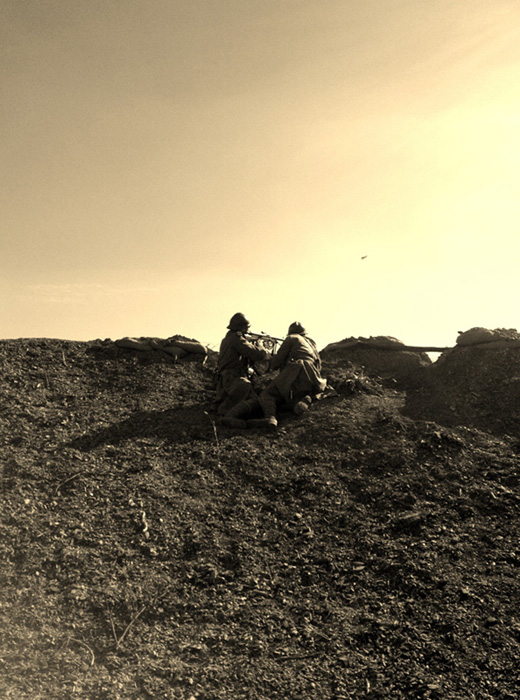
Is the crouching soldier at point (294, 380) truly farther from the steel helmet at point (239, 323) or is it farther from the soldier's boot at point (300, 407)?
the steel helmet at point (239, 323)

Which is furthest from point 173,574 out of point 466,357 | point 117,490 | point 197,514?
point 466,357

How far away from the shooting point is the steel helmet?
1215cm

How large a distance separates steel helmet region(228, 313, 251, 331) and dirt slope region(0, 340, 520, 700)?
4.66 ft

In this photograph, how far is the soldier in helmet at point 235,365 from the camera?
1144cm

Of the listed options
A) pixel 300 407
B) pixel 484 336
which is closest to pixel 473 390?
pixel 484 336

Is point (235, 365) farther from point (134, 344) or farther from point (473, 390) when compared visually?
point (473, 390)

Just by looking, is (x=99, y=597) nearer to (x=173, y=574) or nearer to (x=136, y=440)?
(x=173, y=574)

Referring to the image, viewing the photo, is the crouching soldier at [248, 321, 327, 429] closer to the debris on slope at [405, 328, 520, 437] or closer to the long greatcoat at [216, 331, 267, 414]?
the long greatcoat at [216, 331, 267, 414]

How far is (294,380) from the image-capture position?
1166 centimetres

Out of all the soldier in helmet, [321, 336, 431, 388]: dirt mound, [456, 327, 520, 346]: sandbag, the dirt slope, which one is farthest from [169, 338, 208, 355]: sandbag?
[456, 327, 520, 346]: sandbag

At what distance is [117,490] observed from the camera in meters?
8.81

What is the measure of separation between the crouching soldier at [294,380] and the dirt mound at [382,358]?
1.79 m

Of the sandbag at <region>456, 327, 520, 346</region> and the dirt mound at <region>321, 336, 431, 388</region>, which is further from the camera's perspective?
the dirt mound at <region>321, 336, 431, 388</region>

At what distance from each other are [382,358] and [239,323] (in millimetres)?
3447
